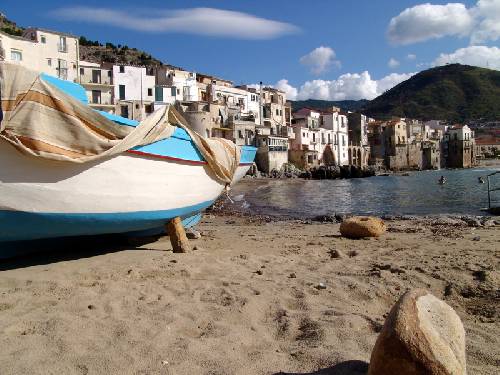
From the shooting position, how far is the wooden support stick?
700 cm

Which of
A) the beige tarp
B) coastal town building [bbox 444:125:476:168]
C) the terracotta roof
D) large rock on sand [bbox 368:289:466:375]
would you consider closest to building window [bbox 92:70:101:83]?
the beige tarp

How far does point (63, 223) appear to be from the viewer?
5438 millimetres

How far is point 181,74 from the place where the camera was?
65312 mm

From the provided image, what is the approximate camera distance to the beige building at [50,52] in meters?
47.8

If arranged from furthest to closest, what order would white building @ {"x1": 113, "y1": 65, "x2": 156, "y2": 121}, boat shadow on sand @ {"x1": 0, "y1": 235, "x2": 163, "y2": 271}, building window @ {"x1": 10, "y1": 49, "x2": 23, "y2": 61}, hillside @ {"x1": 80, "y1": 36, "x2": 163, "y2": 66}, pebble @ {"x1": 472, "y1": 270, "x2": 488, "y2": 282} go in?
hillside @ {"x1": 80, "y1": 36, "x2": 163, "y2": 66}
white building @ {"x1": 113, "y1": 65, "x2": 156, "y2": 121}
building window @ {"x1": 10, "y1": 49, "x2": 23, "y2": 61}
boat shadow on sand @ {"x1": 0, "y1": 235, "x2": 163, "y2": 271}
pebble @ {"x1": 472, "y1": 270, "x2": 488, "y2": 282}

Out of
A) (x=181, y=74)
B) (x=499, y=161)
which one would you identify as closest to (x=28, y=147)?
(x=181, y=74)

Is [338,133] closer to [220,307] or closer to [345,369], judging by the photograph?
[220,307]

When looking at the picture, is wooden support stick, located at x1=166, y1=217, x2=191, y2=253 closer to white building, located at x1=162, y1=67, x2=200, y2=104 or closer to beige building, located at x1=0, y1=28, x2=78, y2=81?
beige building, located at x1=0, y1=28, x2=78, y2=81

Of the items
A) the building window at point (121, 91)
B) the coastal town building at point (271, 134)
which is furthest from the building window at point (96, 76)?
the coastal town building at point (271, 134)

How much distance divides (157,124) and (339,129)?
84.0 metres

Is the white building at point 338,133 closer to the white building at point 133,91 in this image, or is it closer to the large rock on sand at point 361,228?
the white building at point 133,91

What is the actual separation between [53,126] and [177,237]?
2743 mm

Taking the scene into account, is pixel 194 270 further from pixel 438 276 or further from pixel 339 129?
pixel 339 129

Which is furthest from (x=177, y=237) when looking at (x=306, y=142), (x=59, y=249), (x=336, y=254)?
(x=306, y=142)
